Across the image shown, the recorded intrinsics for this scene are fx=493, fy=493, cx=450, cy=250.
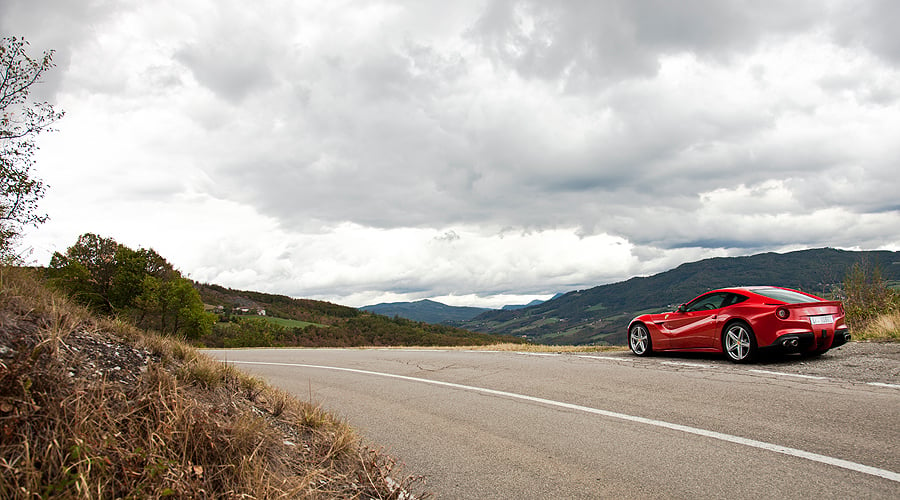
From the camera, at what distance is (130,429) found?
3.09 meters

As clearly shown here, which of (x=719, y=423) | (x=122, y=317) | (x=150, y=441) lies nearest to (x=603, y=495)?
(x=719, y=423)

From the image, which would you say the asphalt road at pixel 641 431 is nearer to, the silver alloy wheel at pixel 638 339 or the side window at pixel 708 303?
the side window at pixel 708 303

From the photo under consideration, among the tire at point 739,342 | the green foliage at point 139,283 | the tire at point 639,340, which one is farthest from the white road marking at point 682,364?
the green foliage at point 139,283

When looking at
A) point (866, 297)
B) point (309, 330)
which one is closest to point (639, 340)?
point (866, 297)

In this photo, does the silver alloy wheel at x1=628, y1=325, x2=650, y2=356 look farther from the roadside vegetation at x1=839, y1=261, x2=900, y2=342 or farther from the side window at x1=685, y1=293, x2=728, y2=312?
the roadside vegetation at x1=839, y1=261, x2=900, y2=342

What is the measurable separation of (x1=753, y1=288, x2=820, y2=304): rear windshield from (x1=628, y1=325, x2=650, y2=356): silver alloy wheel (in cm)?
255

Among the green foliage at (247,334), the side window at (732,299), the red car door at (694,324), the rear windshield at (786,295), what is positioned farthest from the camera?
the green foliage at (247,334)

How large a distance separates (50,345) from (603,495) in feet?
13.5

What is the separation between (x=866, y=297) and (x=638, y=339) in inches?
292

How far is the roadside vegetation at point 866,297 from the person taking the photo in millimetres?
12484

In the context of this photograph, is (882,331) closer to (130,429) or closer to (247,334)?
(130,429)

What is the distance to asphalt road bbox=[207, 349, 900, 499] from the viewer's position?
384 centimetres

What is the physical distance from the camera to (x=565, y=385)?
793 centimetres

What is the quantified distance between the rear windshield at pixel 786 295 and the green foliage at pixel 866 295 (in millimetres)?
5020
